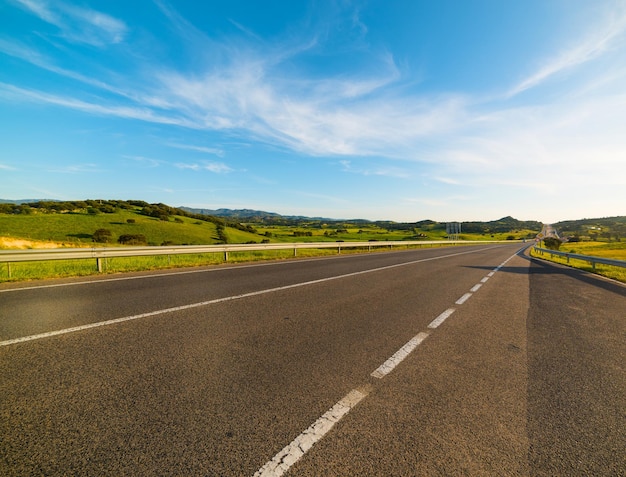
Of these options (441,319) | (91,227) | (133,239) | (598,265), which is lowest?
(133,239)

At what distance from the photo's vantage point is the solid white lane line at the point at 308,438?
1908mm

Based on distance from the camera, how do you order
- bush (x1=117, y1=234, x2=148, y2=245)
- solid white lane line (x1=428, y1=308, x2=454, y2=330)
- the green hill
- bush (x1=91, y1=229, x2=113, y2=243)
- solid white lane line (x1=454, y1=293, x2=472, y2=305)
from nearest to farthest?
solid white lane line (x1=428, y1=308, x2=454, y2=330) → solid white lane line (x1=454, y1=293, x2=472, y2=305) → bush (x1=117, y1=234, x2=148, y2=245) → the green hill → bush (x1=91, y1=229, x2=113, y2=243)

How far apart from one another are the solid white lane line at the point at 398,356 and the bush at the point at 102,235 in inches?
2153

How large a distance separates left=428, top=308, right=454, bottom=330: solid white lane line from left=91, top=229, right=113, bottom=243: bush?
54.1 m

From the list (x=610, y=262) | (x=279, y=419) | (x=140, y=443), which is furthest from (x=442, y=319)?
(x=610, y=262)

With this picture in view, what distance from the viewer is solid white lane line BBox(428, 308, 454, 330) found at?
5.05m

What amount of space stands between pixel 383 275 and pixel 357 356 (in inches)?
292

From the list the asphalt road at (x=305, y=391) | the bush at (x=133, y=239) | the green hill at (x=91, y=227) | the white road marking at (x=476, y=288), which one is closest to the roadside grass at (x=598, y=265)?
the white road marking at (x=476, y=288)

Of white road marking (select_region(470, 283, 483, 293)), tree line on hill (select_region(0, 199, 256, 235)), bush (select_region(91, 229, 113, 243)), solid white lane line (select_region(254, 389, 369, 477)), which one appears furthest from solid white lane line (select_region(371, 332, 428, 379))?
tree line on hill (select_region(0, 199, 256, 235))

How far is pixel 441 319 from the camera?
17.9 feet

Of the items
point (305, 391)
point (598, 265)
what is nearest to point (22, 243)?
point (305, 391)

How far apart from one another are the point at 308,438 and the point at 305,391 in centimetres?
66

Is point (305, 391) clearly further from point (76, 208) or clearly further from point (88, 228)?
point (76, 208)

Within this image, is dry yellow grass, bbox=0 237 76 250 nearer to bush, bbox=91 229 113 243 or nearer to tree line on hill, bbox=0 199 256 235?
bush, bbox=91 229 113 243
